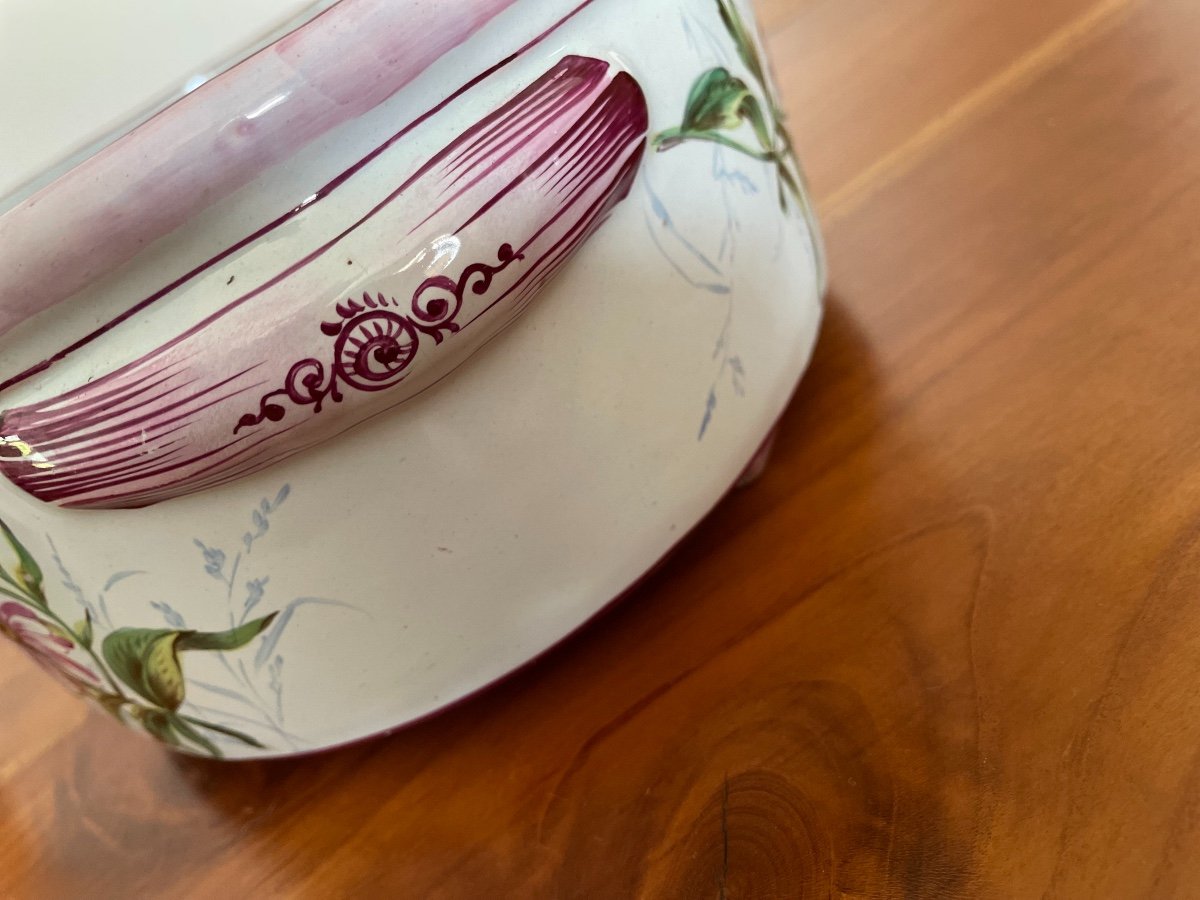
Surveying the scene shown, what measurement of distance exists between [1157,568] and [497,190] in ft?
0.56

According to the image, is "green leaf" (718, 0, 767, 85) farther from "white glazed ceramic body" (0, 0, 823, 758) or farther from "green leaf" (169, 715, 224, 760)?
"green leaf" (169, 715, 224, 760)

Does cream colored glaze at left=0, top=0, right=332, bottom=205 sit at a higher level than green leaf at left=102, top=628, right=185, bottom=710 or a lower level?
higher

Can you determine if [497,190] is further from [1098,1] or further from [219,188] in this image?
[1098,1]

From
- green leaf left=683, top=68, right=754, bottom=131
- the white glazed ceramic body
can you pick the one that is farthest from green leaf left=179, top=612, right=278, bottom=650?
green leaf left=683, top=68, right=754, bottom=131

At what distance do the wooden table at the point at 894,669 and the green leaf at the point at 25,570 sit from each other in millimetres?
86

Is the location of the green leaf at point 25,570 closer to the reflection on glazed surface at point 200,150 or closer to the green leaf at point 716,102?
the reflection on glazed surface at point 200,150

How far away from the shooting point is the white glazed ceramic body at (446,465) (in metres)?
0.18

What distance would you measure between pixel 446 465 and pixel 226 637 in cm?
6

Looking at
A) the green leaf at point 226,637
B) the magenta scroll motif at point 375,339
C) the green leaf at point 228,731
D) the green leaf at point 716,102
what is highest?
the magenta scroll motif at point 375,339

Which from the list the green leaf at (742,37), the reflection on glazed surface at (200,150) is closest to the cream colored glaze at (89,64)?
the reflection on glazed surface at (200,150)

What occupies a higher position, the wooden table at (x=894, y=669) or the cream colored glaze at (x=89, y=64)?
the cream colored glaze at (x=89, y=64)

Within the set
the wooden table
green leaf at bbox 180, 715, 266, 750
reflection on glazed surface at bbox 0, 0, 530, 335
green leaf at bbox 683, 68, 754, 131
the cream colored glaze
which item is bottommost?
the wooden table

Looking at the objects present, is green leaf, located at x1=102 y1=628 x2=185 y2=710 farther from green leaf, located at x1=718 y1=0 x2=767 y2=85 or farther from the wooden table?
green leaf, located at x1=718 y1=0 x2=767 y2=85

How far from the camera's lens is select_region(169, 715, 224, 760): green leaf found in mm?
245
